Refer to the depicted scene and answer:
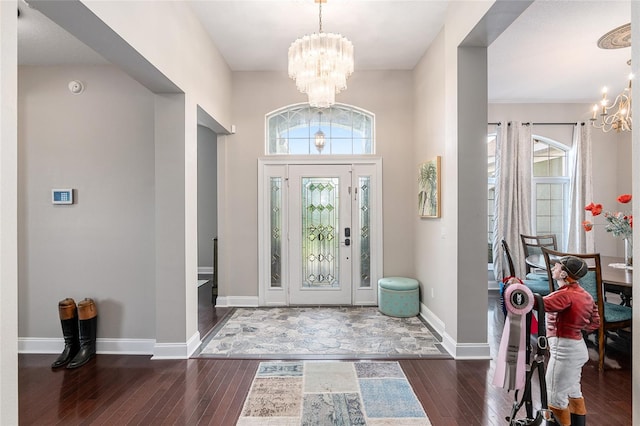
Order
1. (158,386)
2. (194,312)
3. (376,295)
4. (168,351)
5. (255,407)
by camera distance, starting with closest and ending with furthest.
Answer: (255,407), (158,386), (168,351), (194,312), (376,295)

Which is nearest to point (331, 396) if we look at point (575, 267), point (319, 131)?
point (575, 267)

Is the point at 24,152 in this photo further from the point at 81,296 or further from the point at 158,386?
the point at 158,386

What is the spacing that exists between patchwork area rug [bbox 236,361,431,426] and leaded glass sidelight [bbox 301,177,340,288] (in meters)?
1.93

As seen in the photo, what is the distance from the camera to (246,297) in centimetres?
484

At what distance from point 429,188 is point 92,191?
3.67 m

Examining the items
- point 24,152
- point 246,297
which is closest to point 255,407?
point 246,297

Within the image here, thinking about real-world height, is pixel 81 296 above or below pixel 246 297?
above

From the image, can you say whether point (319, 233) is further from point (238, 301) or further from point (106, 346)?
point (106, 346)

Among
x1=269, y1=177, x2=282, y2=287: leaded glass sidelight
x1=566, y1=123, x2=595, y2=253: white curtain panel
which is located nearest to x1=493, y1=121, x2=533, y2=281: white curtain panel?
x1=566, y1=123, x2=595, y2=253: white curtain panel

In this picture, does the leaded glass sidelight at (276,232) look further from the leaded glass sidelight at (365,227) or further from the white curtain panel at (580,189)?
the white curtain panel at (580,189)

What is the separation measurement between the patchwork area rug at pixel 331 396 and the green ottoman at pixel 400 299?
1370 millimetres

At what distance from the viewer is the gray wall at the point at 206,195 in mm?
7316

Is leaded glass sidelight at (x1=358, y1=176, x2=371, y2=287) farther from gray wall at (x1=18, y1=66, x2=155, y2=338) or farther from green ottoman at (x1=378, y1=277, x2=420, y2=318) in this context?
gray wall at (x1=18, y1=66, x2=155, y2=338)

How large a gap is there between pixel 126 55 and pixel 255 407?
2.69m
